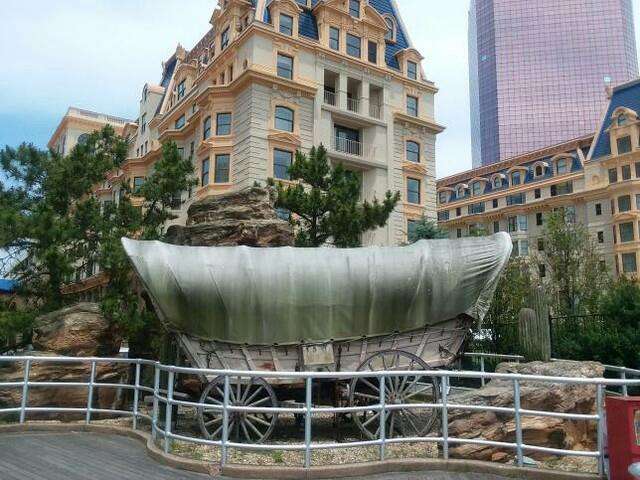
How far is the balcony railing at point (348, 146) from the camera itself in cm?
3484

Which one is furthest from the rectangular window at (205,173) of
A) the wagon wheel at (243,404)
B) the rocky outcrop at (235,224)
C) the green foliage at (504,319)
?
the wagon wheel at (243,404)

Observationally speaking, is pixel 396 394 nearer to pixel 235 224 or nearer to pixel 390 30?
pixel 235 224

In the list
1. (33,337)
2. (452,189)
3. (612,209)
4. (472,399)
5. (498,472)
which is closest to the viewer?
(498,472)

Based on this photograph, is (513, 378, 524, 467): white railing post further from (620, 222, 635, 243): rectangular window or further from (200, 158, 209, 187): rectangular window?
(620, 222, 635, 243): rectangular window

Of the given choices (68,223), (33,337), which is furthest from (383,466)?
(68,223)

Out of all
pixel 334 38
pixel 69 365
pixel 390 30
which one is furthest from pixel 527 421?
pixel 390 30

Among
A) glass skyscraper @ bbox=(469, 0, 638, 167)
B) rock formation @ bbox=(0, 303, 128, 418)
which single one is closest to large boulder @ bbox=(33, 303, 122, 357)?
rock formation @ bbox=(0, 303, 128, 418)

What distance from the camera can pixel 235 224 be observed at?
13.7 m

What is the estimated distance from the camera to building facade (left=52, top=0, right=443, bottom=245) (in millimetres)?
31188

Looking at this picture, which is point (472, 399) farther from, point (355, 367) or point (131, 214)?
point (131, 214)

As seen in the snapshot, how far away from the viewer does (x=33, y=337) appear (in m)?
12.8

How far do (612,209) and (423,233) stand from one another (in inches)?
1305

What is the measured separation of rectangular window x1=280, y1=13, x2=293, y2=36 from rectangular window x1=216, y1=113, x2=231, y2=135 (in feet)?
19.3

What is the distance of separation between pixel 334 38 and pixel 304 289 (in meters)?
28.6
